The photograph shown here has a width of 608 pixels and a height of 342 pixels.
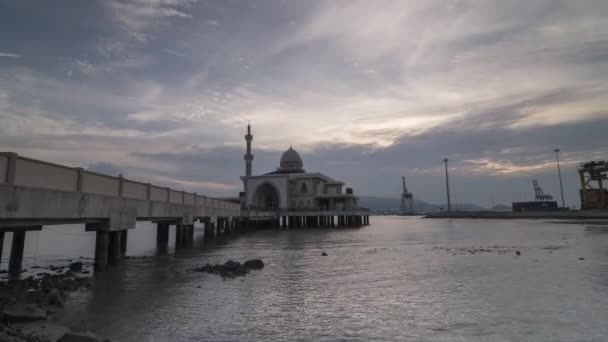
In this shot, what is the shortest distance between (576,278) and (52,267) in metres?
23.4

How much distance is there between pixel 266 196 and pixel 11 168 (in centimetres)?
6641

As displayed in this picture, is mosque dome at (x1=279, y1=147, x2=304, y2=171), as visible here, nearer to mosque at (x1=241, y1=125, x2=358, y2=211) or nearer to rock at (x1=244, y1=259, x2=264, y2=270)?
mosque at (x1=241, y1=125, x2=358, y2=211)

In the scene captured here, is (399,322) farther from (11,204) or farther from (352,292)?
(11,204)

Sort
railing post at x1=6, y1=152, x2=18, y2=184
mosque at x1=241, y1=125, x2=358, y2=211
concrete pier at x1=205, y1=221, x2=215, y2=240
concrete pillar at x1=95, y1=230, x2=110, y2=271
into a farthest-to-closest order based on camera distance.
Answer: mosque at x1=241, y1=125, x2=358, y2=211 < concrete pier at x1=205, y1=221, x2=215, y2=240 < concrete pillar at x1=95, y1=230, x2=110, y2=271 < railing post at x1=6, y1=152, x2=18, y2=184

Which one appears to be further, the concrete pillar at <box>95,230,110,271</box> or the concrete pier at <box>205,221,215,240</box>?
the concrete pier at <box>205,221,215,240</box>

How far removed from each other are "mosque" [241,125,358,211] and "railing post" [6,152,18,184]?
185 feet

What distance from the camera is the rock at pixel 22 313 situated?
8859 millimetres

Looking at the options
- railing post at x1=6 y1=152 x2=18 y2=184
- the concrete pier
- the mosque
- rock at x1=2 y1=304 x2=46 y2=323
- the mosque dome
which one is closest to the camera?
rock at x1=2 y1=304 x2=46 y2=323

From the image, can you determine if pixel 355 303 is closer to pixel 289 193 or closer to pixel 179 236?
pixel 179 236

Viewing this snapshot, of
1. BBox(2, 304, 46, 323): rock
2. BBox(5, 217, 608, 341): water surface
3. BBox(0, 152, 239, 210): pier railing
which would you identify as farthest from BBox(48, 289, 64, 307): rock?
BBox(0, 152, 239, 210): pier railing

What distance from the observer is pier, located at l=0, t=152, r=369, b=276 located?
37.3ft

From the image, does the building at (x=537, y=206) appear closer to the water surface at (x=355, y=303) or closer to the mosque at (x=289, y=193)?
the mosque at (x=289, y=193)

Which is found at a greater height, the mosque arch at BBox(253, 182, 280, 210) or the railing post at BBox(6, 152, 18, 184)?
the mosque arch at BBox(253, 182, 280, 210)

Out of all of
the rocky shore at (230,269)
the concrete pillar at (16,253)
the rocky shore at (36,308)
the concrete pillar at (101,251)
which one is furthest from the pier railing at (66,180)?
the rocky shore at (230,269)
